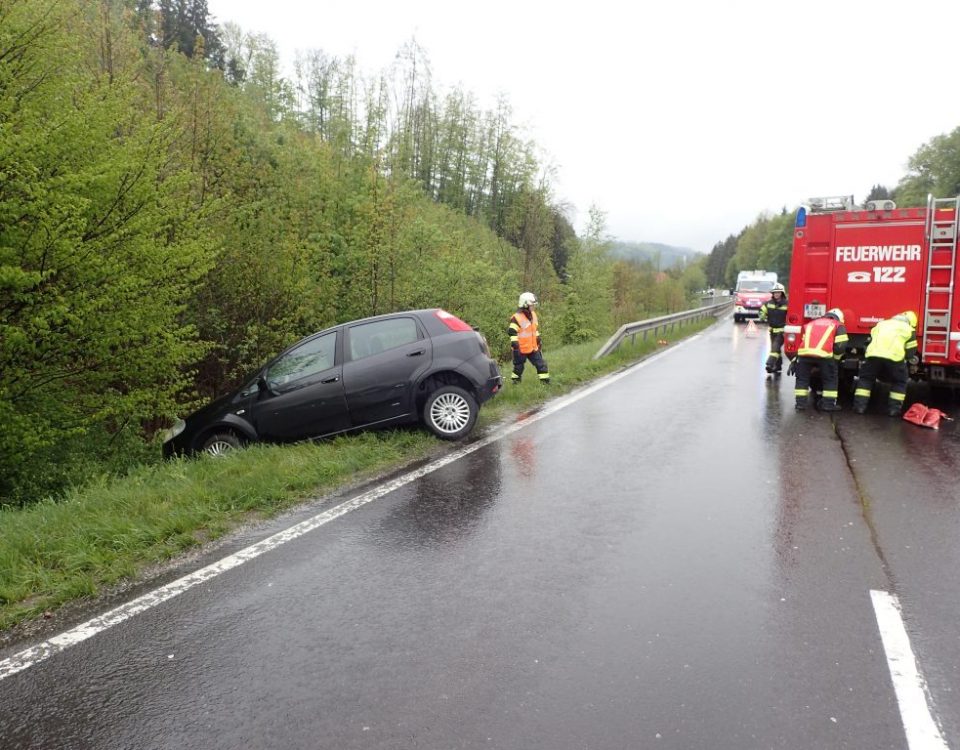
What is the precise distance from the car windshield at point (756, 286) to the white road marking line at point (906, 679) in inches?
1234

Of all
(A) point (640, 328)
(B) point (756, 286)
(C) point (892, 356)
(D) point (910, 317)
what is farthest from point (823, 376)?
(B) point (756, 286)

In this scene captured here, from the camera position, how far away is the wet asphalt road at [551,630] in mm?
2752

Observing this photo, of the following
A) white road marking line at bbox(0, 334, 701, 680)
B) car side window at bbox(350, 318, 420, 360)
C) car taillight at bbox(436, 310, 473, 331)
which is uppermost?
car taillight at bbox(436, 310, 473, 331)

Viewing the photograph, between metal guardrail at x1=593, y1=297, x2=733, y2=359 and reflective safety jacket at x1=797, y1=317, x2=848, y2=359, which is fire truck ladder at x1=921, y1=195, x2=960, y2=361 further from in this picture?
metal guardrail at x1=593, y1=297, x2=733, y2=359

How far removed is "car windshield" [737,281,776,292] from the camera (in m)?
32.7

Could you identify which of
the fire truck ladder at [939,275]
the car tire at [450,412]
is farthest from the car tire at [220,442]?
the fire truck ladder at [939,275]

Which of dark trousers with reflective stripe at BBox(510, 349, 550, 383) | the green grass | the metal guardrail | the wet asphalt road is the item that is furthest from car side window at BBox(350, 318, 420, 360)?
the metal guardrail

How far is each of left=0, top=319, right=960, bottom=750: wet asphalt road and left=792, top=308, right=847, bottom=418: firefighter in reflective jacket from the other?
3405 millimetres

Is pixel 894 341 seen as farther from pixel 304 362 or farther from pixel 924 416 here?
pixel 304 362

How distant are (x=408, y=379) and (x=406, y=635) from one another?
4.36 m

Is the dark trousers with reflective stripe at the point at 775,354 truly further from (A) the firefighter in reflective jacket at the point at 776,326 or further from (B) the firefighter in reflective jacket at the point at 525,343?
(B) the firefighter in reflective jacket at the point at 525,343

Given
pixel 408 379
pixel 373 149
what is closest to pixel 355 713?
pixel 408 379

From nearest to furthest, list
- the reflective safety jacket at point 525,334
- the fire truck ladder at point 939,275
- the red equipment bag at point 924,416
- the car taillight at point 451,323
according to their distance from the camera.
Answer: the car taillight at point 451,323 → the red equipment bag at point 924,416 → the fire truck ladder at point 939,275 → the reflective safety jacket at point 525,334

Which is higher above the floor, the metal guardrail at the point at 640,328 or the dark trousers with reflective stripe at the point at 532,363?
the metal guardrail at the point at 640,328
